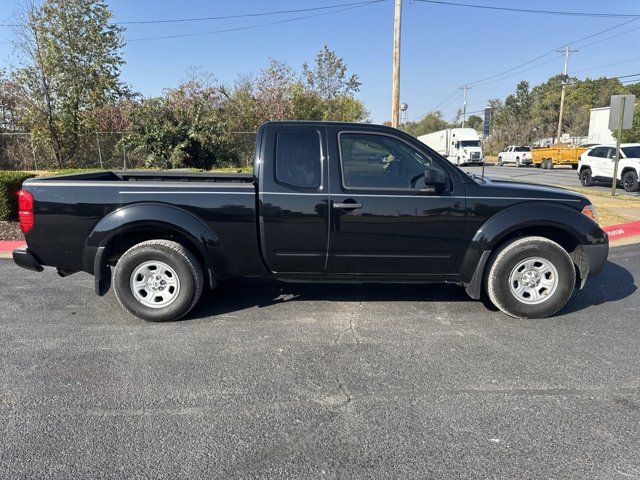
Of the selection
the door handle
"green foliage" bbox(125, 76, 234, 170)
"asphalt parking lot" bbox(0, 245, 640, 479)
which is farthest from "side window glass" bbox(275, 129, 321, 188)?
"green foliage" bbox(125, 76, 234, 170)

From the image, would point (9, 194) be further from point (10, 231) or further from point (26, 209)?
point (26, 209)

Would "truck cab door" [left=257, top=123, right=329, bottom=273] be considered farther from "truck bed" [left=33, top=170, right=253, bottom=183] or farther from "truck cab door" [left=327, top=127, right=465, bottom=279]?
"truck bed" [left=33, top=170, right=253, bottom=183]

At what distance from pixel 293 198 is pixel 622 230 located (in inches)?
302

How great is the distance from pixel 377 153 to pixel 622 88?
73.6 metres

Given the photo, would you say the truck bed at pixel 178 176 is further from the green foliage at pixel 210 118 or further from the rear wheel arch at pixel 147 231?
the green foliage at pixel 210 118

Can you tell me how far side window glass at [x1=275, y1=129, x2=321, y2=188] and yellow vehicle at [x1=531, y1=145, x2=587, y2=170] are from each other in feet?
107

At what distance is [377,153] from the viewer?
4.45 metres

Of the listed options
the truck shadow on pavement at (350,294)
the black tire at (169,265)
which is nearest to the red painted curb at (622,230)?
the truck shadow on pavement at (350,294)

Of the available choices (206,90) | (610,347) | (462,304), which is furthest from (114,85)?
(610,347)

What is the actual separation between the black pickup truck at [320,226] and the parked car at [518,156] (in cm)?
3678

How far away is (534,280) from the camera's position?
4.50 m

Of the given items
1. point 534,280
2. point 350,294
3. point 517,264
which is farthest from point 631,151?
point 350,294

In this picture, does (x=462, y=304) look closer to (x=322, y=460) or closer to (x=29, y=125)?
(x=322, y=460)

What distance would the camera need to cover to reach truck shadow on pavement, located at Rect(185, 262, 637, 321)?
496cm
